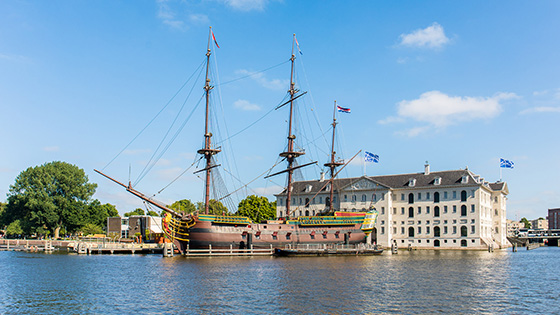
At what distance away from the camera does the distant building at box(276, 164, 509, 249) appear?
89.6 metres

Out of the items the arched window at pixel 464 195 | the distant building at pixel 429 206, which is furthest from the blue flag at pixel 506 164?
the arched window at pixel 464 195

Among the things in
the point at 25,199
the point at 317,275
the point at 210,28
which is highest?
the point at 210,28

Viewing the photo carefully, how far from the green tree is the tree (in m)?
34.6

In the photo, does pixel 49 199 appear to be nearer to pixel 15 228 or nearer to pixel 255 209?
pixel 15 228

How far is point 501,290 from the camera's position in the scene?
33062 millimetres

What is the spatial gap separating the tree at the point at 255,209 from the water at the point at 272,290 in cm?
6396

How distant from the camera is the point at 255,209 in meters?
112

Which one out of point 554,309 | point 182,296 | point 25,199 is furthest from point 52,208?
point 554,309

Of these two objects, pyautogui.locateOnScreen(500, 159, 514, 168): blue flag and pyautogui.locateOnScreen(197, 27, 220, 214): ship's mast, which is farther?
pyautogui.locateOnScreen(500, 159, 514, 168): blue flag

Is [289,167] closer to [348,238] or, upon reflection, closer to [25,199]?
[348,238]

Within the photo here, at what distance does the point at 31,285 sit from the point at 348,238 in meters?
49.1

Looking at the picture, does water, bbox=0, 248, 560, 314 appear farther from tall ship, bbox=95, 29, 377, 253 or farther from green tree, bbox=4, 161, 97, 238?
green tree, bbox=4, 161, 97, 238

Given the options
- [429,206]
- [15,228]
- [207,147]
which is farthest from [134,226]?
[429,206]

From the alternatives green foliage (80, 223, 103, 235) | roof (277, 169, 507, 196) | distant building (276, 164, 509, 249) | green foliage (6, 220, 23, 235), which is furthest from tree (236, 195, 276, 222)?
green foliage (6, 220, 23, 235)
